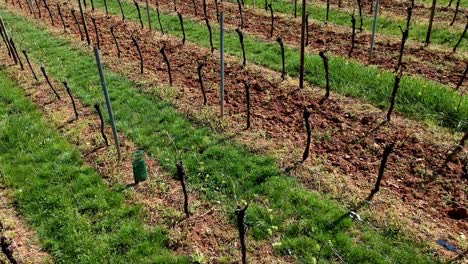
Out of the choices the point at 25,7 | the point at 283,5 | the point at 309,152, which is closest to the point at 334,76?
the point at 309,152

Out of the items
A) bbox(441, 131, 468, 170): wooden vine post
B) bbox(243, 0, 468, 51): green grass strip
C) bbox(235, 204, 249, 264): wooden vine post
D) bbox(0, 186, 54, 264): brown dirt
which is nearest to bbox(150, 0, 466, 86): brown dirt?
bbox(243, 0, 468, 51): green grass strip

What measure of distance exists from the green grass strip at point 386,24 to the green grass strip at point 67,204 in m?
9.58

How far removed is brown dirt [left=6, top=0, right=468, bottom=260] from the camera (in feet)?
21.2

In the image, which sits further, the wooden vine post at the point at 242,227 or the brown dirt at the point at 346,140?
the brown dirt at the point at 346,140

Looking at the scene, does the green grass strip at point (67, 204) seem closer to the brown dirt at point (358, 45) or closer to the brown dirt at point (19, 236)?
the brown dirt at point (19, 236)

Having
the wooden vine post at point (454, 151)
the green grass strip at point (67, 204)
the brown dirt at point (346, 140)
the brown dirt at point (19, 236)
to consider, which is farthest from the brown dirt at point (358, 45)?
the brown dirt at point (19, 236)

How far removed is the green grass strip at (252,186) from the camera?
574 centimetres

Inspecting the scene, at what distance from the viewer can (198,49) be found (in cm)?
1216

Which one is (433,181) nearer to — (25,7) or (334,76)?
(334,76)

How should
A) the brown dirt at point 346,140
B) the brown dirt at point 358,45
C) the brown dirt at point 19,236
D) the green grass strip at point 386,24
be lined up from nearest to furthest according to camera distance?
the brown dirt at point 19,236
the brown dirt at point 346,140
the brown dirt at point 358,45
the green grass strip at point 386,24

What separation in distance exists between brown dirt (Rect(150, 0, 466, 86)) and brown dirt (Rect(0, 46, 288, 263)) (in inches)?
249

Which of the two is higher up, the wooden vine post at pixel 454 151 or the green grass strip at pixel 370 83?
the green grass strip at pixel 370 83

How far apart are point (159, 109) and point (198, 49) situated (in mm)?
3511

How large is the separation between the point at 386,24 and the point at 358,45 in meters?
2.11
